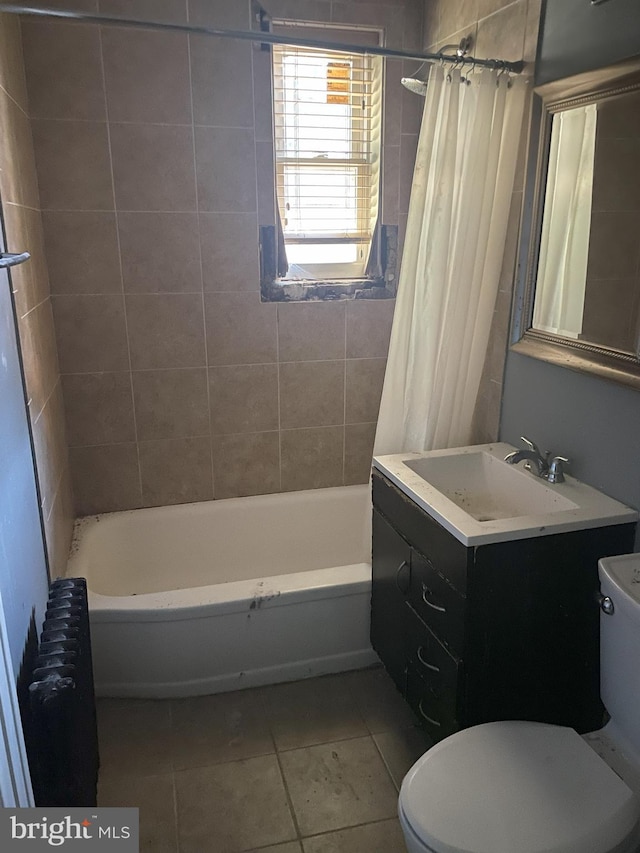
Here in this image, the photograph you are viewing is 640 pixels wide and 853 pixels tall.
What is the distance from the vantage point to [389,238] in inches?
105

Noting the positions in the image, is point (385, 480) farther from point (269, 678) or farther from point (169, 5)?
point (169, 5)

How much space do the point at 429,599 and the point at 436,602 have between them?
1.6 inches

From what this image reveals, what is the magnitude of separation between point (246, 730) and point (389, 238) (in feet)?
6.29

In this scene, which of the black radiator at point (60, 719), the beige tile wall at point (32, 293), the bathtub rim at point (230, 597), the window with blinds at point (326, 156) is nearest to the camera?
the black radiator at point (60, 719)

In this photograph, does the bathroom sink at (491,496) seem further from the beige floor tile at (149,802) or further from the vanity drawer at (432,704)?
the beige floor tile at (149,802)

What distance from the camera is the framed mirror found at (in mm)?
1618

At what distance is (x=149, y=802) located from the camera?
5.88 ft

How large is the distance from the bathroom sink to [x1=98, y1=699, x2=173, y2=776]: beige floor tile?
3.52ft

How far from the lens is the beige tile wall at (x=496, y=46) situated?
1.95m

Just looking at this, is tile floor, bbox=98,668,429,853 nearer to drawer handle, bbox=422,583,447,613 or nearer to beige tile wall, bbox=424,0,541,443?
drawer handle, bbox=422,583,447,613

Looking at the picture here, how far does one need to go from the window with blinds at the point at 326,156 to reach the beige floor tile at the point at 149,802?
1866 millimetres

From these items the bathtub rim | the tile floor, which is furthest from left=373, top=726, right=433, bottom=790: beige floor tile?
the bathtub rim

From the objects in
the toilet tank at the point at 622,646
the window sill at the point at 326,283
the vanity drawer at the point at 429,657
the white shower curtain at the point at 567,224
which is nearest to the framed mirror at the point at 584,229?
the white shower curtain at the point at 567,224

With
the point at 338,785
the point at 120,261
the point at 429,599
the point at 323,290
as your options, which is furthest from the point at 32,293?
the point at 338,785
